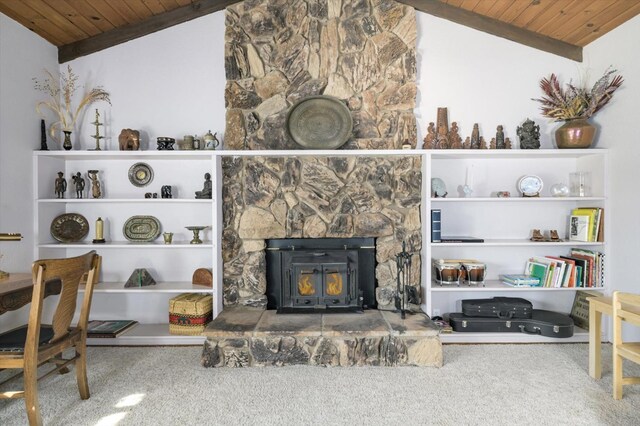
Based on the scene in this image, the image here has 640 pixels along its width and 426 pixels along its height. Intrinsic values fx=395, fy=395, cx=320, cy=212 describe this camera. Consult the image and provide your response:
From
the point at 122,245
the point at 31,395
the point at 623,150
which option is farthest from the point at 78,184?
the point at 623,150

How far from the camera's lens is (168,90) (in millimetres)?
3816

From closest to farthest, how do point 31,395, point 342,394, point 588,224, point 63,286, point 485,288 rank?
point 31,395 < point 63,286 < point 342,394 < point 485,288 < point 588,224

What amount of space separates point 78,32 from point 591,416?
492 cm

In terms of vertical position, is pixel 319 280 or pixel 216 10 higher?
pixel 216 10

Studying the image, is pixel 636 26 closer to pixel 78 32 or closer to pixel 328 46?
pixel 328 46

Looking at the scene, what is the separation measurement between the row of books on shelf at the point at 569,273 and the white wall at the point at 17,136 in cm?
431

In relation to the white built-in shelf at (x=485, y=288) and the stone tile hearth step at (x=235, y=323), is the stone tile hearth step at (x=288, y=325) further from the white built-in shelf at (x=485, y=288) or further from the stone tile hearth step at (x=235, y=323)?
the white built-in shelf at (x=485, y=288)

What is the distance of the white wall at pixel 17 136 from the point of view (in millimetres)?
3154

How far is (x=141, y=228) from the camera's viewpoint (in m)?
3.79

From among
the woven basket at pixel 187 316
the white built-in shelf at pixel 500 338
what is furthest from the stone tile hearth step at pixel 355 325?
the woven basket at pixel 187 316

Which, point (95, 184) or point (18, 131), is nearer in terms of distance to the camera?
point (18, 131)

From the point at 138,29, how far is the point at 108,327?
2.81 metres

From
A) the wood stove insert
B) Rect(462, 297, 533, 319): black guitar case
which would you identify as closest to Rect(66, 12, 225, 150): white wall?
the wood stove insert

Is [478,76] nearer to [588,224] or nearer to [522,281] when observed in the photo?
[588,224]
